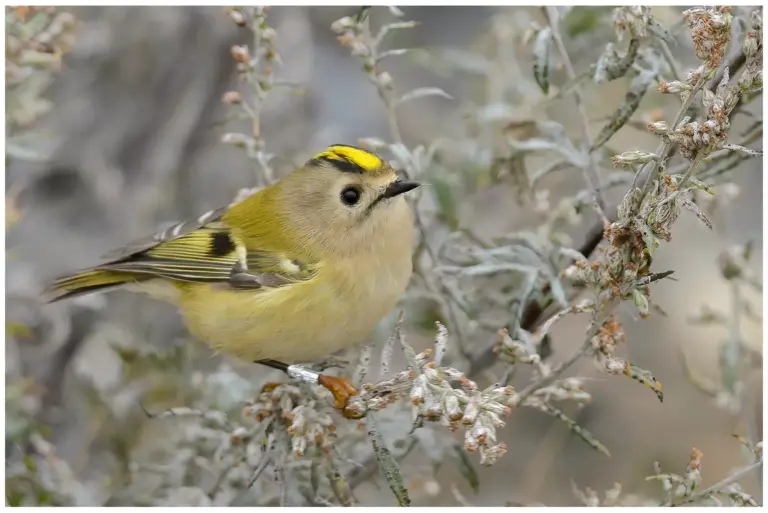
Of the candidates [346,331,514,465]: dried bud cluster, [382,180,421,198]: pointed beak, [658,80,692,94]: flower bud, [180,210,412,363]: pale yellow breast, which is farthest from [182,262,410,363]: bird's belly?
[658,80,692,94]: flower bud

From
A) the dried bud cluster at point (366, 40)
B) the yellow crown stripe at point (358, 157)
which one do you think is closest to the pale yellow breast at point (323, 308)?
the yellow crown stripe at point (358, 157)

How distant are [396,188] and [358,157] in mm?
68

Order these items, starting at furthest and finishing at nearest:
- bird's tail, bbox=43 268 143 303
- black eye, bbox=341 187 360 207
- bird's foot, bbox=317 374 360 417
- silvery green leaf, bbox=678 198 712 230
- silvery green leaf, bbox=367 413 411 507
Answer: bird's tail, bbox=43 268 143 303, black eye, bbox=341 187 360 207, bird's foot, bbox=317 374 360 417, silvery green leaf, bbox=367 413 411 507, silvery green leaf, bbox=678 198 712 230

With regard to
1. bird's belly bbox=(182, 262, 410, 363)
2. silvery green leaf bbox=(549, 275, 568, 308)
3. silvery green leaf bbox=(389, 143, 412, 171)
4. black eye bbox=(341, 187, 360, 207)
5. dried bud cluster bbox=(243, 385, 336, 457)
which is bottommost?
dried bud cluster bbox=(243, 385, 336, 457)

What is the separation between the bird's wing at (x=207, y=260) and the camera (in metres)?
1.13

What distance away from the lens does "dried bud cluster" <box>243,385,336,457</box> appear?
97 centimetres

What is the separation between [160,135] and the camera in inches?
66.5

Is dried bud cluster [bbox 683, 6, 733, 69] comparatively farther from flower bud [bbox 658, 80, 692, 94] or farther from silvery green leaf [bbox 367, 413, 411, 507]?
silvery green leaf [bbox 367, 413, 411, 507]

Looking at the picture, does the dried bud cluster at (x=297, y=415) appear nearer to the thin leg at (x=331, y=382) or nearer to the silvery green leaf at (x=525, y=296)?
the thin leg at (x=331, y=382)

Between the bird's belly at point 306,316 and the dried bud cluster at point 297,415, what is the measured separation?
0.06 m

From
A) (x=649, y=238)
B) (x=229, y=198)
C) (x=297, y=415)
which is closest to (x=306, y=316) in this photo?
(x=297, y=415)

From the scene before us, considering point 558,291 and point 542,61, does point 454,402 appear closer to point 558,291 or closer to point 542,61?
point 558,291

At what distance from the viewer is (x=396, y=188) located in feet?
3.49

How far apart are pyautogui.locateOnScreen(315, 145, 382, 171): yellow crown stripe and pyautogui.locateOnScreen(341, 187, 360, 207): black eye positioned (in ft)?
0.14
